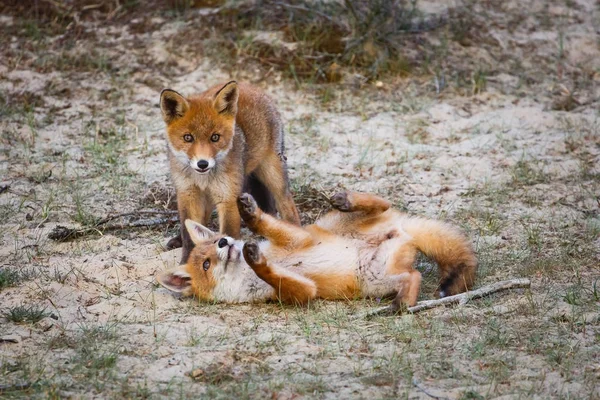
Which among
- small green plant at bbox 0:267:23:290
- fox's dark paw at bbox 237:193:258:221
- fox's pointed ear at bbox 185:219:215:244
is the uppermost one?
fox's dark paw at bbox 237:193:258:221

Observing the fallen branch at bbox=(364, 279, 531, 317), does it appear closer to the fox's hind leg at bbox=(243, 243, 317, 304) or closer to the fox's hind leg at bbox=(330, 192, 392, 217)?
the fox's hind leg at bbox=(243, 243, 317, 304)

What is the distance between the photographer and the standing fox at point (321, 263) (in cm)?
548

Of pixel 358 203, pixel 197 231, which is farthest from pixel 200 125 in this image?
pixel 358 203

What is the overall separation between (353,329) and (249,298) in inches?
34.3

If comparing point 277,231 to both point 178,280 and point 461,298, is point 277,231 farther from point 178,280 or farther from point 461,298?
point 461,298

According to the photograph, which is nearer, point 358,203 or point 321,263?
point 321,263

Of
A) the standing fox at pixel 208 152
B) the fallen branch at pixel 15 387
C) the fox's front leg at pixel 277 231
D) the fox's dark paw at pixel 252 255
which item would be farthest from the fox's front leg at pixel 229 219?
the fallen branch at pixel 15 387

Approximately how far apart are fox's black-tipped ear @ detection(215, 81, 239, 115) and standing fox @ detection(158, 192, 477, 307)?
93cm

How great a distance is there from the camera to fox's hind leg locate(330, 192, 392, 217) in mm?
5844

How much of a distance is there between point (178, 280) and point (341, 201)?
50.4 inches

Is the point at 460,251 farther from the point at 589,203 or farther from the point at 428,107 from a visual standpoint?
the point at 428,107

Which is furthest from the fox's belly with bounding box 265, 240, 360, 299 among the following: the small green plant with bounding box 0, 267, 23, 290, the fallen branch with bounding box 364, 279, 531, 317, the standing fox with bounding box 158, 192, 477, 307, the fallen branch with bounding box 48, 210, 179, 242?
the small green plant with bounding box 0, 267, 23, 290

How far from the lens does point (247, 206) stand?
5633 millimetres

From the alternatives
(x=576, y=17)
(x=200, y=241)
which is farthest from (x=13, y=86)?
(x=576, y=17)
